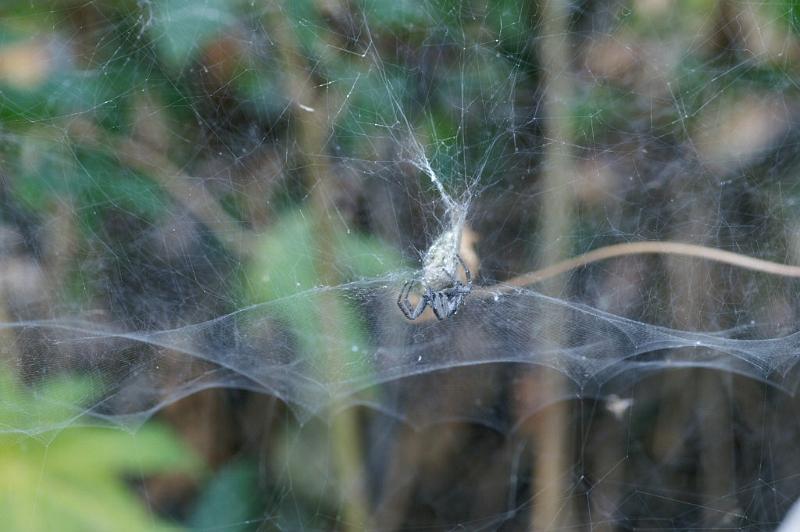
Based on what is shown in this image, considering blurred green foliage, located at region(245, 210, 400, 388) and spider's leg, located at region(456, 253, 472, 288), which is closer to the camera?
blurred green foliage, located at region(245, 210, 400, 388)

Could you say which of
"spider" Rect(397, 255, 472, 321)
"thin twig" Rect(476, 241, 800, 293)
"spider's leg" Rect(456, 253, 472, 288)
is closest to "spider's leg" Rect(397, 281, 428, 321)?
"spider" Rect(397, 255, 472, 321)

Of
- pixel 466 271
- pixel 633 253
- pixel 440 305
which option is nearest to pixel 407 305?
pixel 440 305

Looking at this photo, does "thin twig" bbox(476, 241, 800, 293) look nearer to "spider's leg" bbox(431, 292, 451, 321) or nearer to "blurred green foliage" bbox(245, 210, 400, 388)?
"spider's leg" bbox(431, 292, 451, 321)

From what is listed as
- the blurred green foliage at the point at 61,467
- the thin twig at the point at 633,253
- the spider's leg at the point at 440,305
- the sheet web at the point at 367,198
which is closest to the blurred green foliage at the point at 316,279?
the sheet web at the point at 367,198

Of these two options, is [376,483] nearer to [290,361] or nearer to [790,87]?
[290,361]

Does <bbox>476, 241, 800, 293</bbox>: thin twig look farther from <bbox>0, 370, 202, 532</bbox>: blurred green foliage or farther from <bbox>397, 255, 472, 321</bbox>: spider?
<bbox>0, 370, 202, 532</bbox>: blurred green foliage

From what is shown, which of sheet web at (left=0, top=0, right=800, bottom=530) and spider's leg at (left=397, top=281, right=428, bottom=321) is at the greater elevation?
sheet web at (left=0, top=0, right=800, bottom=530)

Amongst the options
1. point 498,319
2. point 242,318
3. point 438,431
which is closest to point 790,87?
point 498,319

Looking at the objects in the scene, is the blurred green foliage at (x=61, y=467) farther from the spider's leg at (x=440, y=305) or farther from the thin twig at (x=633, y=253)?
the thin twig at (x=633, y=253)
